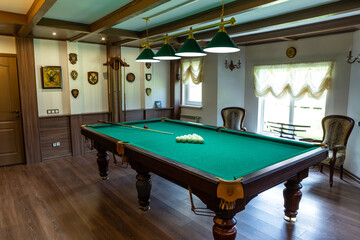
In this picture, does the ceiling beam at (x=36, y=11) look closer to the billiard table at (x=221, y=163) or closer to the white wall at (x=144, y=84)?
the billiard table at (x=221, y=163)

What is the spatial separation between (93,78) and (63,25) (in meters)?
1.59

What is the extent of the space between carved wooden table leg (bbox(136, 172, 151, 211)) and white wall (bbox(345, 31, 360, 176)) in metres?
3.33

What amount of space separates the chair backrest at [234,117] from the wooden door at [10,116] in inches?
160

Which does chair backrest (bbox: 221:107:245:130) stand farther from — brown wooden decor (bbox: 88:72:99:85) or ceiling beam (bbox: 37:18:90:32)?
ceiling beam (bbox: 37:18:90:32)

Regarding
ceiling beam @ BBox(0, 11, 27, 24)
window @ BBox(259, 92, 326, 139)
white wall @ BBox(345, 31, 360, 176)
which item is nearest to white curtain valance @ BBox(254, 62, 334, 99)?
window @ BBox(259, 92, 326, 139)

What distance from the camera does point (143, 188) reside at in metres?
2.89

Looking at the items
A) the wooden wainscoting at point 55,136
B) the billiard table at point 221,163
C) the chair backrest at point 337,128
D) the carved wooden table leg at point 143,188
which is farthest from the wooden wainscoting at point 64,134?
the chair backrest at point 337,128

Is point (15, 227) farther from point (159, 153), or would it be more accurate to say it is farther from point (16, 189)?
point (159, 153)

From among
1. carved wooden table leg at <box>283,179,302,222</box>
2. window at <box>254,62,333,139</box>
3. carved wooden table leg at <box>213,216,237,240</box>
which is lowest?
carved wooden table leg at <box>283,179,302,222</box>

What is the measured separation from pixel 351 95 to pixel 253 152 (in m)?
2.81

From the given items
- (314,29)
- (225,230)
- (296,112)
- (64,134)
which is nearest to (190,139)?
(225,230)

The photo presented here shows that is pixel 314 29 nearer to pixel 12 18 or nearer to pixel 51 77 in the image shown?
pixel 12 18

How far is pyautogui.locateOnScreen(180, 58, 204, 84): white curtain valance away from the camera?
5.97 meters

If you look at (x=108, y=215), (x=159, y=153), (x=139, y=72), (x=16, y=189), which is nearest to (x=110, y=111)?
(x=139, y=72)
